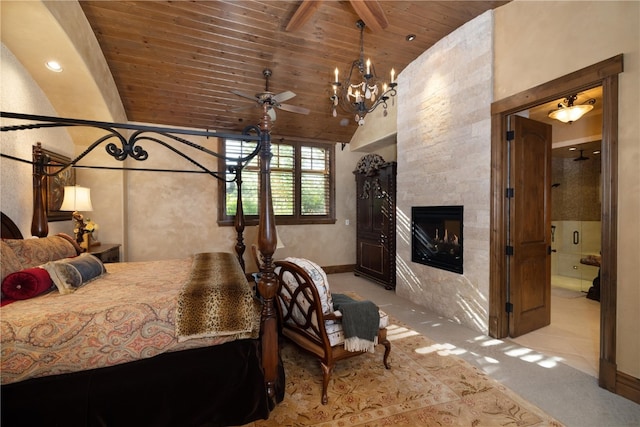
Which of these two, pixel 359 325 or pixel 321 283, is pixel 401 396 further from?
pixel 321 283

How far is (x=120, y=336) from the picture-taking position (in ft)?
5.25

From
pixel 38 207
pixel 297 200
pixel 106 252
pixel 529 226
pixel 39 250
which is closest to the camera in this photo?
pixel 39 250

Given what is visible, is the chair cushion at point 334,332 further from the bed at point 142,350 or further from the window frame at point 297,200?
the window frame at point 297,200

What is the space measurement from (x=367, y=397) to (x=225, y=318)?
1.18 m

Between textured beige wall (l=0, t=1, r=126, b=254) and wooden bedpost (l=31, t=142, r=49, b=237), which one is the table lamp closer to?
textured beige wall (l=0, t=1, r=126, b=254)

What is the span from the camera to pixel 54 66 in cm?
291

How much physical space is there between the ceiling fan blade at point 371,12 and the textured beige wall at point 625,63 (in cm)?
138

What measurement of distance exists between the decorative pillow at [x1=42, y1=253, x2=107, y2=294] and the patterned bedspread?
0.28 ft

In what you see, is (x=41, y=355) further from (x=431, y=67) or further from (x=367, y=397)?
(x=431, y=67)

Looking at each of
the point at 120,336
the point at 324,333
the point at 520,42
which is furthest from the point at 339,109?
the point at 120,336

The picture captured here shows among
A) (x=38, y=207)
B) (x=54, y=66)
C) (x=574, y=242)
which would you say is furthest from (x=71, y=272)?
(x=574, y=242)

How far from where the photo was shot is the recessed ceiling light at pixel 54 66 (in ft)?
9.41

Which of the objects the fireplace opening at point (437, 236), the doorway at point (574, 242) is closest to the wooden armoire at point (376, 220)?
the fireplace opening at point (437, 236)

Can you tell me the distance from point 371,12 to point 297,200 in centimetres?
369
